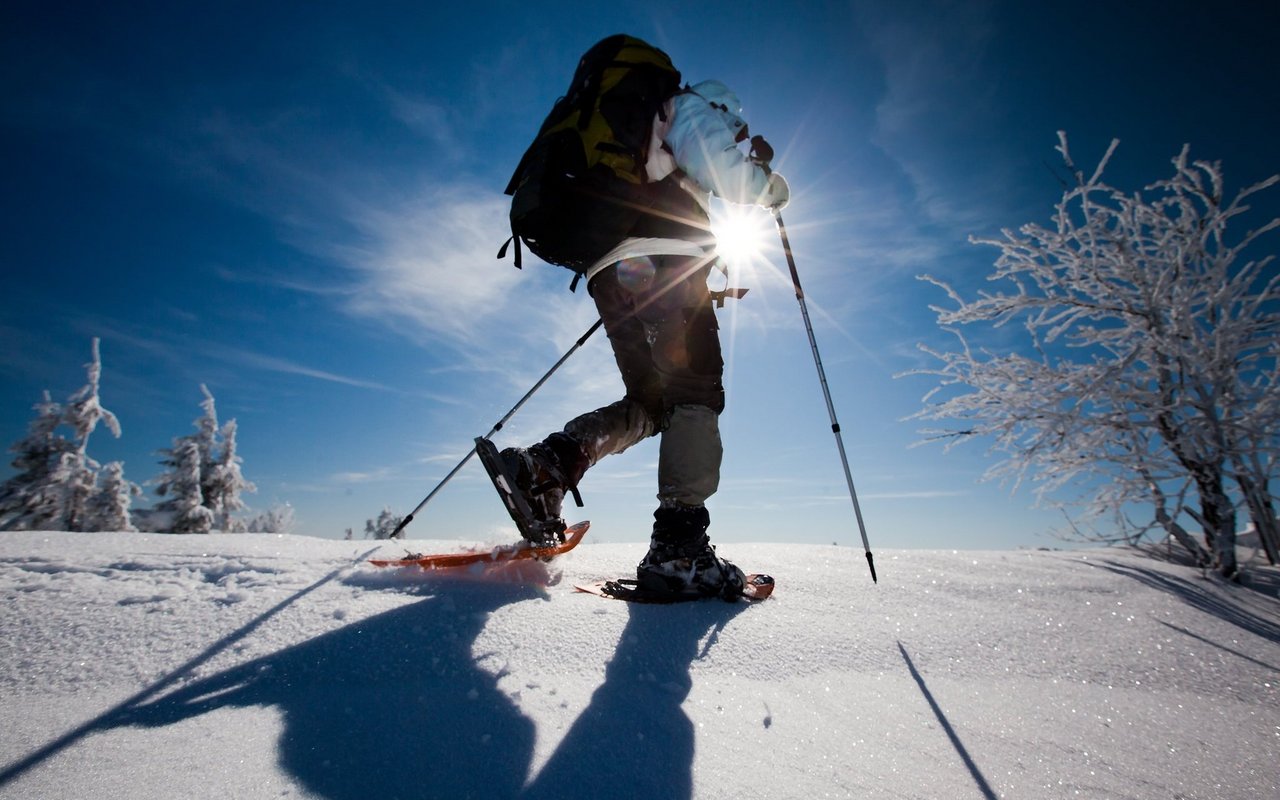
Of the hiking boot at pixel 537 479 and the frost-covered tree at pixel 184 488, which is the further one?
the frost-covered tree at pixel 184 488

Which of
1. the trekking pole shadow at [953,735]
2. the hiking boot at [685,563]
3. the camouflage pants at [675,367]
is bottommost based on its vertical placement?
the trekking pole shadow at [953,735]

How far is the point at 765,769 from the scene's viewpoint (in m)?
0.99

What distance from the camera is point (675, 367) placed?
2.45 m

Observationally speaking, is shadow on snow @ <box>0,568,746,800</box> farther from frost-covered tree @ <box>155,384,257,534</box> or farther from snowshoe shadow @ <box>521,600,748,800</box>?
frost-covered tree @ <box>155,384,257,534</box>

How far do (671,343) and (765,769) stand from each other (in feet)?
5.83

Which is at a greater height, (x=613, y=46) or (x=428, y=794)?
(x=613, y=46)

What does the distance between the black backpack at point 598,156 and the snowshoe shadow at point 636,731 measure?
71.2 inches

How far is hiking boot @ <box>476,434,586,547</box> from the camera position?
2.33m

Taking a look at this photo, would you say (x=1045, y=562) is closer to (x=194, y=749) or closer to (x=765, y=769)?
(x=765, y=769)

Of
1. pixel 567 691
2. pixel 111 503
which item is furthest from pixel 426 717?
pixel 111 503

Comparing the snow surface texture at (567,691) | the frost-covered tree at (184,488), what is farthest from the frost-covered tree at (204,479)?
the snow surface texture at (567,691)

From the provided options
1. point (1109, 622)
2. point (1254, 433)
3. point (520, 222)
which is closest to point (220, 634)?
point (520, 222)

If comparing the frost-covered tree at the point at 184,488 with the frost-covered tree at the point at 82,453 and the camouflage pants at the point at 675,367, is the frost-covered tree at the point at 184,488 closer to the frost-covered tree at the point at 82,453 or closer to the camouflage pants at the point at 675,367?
the frost-covered tree at the point at 82,453

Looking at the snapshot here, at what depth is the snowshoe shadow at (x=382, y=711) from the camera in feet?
2.84
